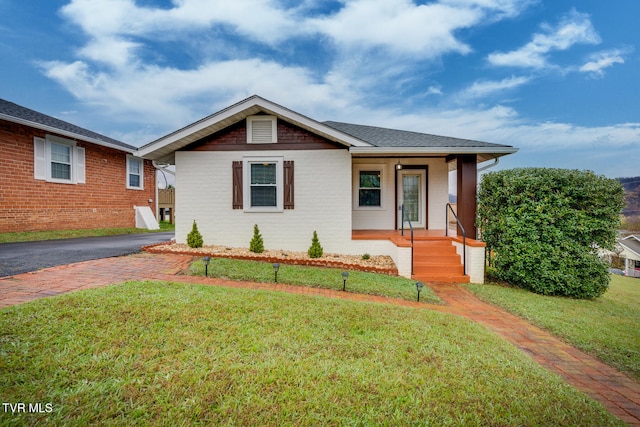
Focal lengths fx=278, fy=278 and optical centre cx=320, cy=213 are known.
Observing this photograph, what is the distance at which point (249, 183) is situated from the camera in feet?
26.5

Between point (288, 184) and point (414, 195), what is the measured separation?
4.67m

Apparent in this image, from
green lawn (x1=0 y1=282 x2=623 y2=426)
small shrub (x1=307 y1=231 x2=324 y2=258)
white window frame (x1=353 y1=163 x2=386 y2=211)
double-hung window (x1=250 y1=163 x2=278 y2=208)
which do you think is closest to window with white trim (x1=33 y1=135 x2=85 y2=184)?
double-hung window (x1=250 y1=163 x2=278 y2=208)

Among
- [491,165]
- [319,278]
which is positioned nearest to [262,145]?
[319,278]

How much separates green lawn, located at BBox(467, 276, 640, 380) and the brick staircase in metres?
0.65

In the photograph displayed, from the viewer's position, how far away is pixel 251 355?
2521 millimetres

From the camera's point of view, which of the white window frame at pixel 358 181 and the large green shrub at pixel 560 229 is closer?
the large green shrub at pixel 560 229

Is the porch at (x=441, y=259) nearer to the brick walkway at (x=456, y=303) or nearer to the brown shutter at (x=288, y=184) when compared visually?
the brick walkway at (x=456, y=303)

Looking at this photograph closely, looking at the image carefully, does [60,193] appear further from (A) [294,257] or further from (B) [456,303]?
(B) [456,303]

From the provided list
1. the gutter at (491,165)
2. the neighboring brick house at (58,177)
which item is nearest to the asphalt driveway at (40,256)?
the neighboring brick house at (58,177)

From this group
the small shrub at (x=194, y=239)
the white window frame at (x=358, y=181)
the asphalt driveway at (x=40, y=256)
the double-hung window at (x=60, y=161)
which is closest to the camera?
the asphalt driveway at (x=40, y=256)

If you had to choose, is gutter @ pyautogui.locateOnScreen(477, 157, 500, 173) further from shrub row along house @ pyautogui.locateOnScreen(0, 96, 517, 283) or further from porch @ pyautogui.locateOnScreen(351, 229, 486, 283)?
porch @ pyautogui.locateOnScreen(351, 229, 486, 283)

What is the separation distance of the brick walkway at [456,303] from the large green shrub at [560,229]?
5.54 ft

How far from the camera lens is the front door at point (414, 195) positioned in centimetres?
968

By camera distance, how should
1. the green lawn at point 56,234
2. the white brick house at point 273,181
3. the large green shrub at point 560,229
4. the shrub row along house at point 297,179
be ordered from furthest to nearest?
the green lawn at point 56,234, the white brick house at point 273,181, the shrub row along house at point 297,179, the large green shrub at point 560,229
